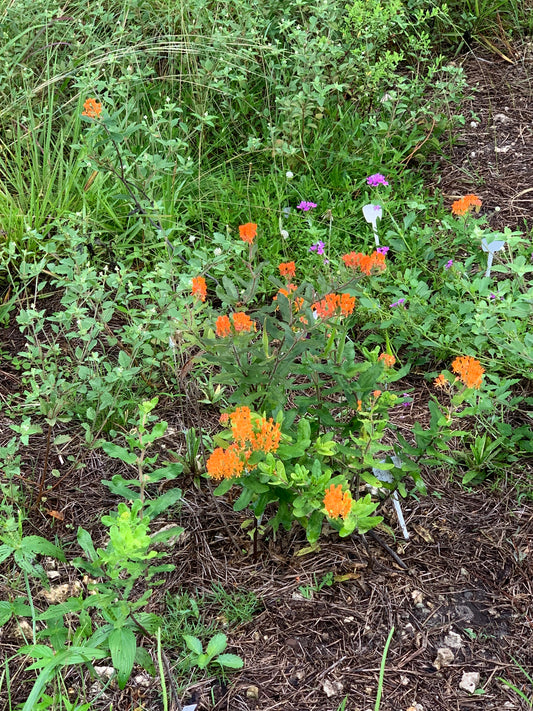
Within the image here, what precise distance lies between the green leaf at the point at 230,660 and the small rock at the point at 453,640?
522 mm

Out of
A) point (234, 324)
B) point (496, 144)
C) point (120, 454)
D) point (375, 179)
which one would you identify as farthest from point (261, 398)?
point (496, 144)

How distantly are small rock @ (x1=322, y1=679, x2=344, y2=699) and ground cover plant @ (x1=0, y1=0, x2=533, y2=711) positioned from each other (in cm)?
1

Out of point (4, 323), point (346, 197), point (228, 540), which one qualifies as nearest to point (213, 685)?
point (228, 540)

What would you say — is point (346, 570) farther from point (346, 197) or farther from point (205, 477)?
point (346, 197)

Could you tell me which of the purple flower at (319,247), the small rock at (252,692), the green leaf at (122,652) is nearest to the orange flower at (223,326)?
the green leaf at (122,652)

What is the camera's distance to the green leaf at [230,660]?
1700 mm

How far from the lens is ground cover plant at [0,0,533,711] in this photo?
1748 mm

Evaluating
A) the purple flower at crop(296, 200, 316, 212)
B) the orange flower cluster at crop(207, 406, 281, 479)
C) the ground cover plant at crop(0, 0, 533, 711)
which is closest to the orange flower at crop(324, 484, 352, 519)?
the ground cover plant at crop(0, 0, 533, 711)

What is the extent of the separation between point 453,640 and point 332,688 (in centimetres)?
33

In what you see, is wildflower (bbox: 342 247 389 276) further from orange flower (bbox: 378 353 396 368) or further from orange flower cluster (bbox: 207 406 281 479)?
orange flower cluster (bbox: 207 406 281 479)

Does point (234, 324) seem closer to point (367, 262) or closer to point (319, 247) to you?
point (367, 262)

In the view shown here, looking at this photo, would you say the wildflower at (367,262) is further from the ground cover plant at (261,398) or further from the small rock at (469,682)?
the small rock at (469,682)

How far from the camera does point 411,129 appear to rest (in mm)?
3525

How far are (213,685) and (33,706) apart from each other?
1.38 feet
